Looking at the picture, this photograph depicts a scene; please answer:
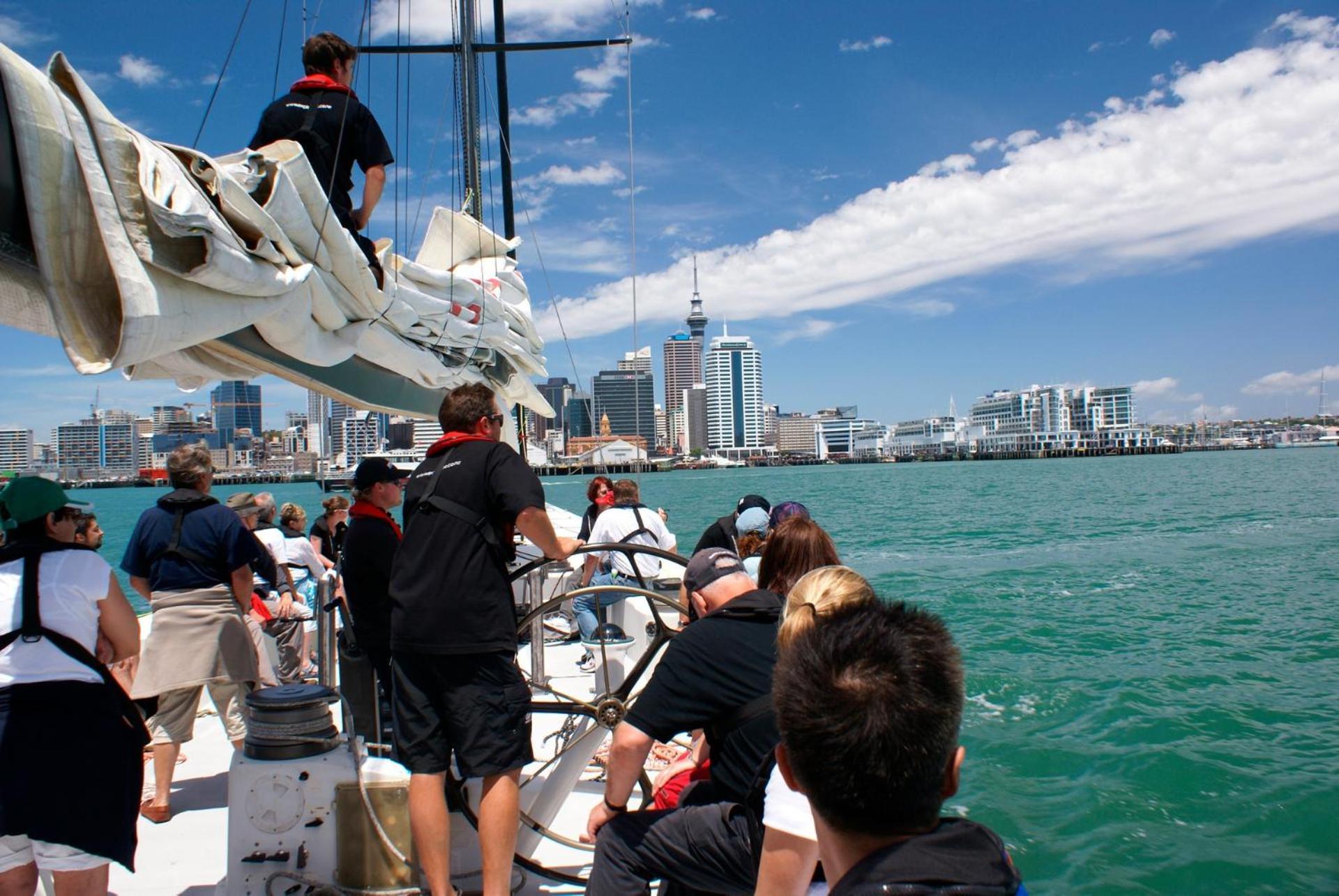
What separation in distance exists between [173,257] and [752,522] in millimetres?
3398

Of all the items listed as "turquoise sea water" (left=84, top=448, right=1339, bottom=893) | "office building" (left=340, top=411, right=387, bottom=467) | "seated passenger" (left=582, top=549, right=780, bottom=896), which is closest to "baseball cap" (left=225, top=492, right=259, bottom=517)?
"seated passenger" (left=582, top=549, right=780, bottom=896)

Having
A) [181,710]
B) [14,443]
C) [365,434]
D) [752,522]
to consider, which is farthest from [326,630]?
[14,443]

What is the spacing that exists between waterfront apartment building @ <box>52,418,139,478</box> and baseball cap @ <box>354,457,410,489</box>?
368 feet

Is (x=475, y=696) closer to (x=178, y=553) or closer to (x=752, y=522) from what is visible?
(x=178, y=553)

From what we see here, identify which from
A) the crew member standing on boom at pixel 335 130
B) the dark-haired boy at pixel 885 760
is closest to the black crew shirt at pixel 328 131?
the crew member standing on boom at pixel 335 130

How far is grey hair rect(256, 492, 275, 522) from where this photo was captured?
6066mm

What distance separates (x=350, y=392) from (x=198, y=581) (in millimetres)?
1279

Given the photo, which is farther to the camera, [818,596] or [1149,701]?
[1149,701]

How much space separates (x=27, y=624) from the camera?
2.29 metres

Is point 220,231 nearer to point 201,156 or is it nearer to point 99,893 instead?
point 201,156

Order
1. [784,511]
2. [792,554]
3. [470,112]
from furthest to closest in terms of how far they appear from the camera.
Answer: [470,112]
[784,511]
[792,554]

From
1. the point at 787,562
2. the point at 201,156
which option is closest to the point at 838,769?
the point at 787,562

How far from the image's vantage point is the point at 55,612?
2.34 m

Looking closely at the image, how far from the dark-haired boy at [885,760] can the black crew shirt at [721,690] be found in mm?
961
